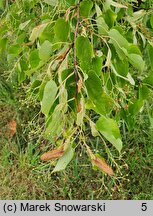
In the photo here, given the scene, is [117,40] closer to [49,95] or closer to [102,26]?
[102,26]

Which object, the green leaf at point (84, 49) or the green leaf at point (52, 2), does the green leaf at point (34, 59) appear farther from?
the green leaf at point (52, 2)

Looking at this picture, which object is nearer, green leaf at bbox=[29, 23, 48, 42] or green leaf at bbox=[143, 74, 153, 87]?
green leaf at bbox=[29, 23, 48, 42]

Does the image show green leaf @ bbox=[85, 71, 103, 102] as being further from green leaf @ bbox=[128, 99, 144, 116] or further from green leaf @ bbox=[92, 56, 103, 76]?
green leaf @ bbox=[128, 99, 144, 116]

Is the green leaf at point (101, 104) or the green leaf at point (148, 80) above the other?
the green leaf at point (101, 104)

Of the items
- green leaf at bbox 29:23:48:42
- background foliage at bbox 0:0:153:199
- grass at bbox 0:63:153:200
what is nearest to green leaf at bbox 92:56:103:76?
background foliage at bbox 0:0:153:199

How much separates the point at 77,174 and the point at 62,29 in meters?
1.30

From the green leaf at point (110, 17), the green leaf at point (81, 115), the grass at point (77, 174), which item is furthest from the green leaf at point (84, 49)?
the grass at point (77, 174)

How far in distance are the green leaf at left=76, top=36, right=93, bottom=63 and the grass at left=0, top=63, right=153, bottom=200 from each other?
1178 mm

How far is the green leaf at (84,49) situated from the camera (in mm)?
963

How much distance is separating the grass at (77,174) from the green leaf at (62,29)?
1.13 metres

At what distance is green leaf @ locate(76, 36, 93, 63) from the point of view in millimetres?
963

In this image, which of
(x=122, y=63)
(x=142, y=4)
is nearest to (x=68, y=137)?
(x=122, y=63)

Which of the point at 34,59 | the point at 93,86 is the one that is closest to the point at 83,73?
the point at 93,86

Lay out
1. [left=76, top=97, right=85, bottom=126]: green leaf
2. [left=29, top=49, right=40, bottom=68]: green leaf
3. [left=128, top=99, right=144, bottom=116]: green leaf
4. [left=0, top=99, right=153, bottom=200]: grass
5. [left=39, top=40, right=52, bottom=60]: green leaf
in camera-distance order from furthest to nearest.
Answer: [left=0, top=99, right=153, bottom=200]: grass, [left=128, top=99, right=144, bottom=116]: green leaf, [left=29, top=49, right=40, bottom=68]: green leaf, [left=39, top=40, right=52, bottom=60]: green leaf, [left=76, top=97, right=85, bottom=126]: green leaf
